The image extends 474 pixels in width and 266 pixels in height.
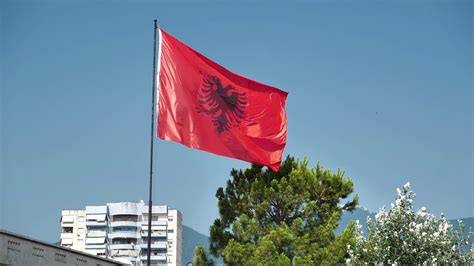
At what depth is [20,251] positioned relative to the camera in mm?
31125

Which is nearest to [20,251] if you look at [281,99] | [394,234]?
[281,99]

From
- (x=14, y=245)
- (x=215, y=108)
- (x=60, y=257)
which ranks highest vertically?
(x=215, y=108)

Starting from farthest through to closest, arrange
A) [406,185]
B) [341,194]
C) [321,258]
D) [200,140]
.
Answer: [341,194], [321,258], [406,185], [200,140]

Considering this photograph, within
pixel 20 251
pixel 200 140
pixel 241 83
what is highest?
pixel 241 83

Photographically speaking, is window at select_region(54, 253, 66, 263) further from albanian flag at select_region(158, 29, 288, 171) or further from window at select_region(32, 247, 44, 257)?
albanian flag at select_region(158, 29, 288, 171)

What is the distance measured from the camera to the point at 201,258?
44.0m

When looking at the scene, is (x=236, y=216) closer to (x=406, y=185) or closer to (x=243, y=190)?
(x=243, y=190)

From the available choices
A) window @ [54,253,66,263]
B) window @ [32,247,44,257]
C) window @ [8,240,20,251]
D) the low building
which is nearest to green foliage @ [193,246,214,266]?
the low building

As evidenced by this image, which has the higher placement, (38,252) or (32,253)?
(38,252)

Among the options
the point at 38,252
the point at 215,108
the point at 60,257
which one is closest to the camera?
the point at 215,108

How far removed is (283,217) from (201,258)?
4282 millimetres

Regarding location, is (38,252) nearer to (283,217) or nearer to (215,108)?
(215,108)

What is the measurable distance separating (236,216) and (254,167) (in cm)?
246

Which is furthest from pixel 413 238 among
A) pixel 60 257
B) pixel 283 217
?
pixel 60 257
